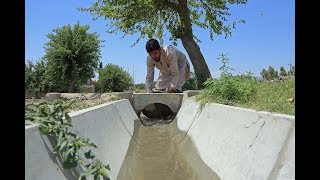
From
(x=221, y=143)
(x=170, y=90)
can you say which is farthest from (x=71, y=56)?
(x=221, y=143)

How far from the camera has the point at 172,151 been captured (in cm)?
796

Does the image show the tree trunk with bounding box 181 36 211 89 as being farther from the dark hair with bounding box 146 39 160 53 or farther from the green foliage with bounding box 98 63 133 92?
the green foliage with bounding box 98 63 133 92

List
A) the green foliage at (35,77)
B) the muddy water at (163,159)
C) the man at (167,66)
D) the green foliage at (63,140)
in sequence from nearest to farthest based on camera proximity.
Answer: the green foliage at (63,140) < the muddy water at (163,159) < the man at (167,66) < the green foliage at (35,77)

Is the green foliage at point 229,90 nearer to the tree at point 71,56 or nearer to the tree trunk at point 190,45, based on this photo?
the tree trunk at point 190,45

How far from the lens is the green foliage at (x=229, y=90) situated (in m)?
7.87

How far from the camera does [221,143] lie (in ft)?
19.2

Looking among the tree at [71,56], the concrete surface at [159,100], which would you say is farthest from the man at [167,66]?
the tree at [71,56]

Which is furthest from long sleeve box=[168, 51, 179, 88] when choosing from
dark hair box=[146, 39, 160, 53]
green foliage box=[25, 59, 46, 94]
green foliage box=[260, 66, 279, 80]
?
green foliage box=[25, 59, 46, 94]

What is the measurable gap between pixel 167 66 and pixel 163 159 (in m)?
5.61

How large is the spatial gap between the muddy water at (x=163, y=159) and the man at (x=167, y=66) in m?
2.66

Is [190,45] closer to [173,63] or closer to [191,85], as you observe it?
[191,85]
